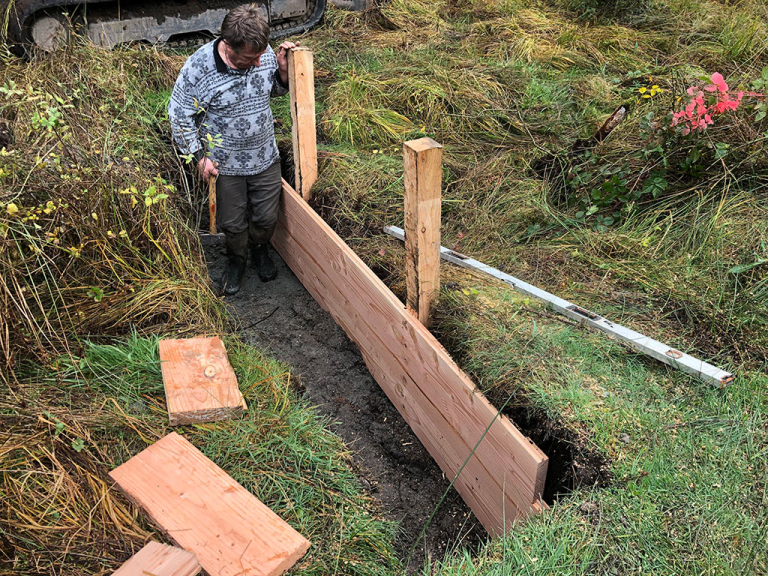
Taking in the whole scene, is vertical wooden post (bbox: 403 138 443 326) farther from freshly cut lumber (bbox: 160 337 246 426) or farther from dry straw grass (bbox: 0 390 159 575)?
dry straw grass (bbox: 0 390 159 575)

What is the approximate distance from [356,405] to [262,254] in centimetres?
156

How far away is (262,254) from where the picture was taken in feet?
14.5

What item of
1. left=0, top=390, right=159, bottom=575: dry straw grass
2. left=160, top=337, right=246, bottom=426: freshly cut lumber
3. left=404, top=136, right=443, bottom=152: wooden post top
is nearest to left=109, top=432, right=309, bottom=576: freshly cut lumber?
left=0, top=390, right=159, bottom=575: dry straw grass

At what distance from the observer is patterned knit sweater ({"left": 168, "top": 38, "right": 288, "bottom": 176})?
3.53m

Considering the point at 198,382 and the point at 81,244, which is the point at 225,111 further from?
the point at 198,382

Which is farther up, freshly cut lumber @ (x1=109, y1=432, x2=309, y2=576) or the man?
the man

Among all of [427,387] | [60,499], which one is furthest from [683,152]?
[60,499]

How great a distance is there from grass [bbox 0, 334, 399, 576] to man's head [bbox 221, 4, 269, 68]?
1691 mm

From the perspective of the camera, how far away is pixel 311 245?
13.0ft

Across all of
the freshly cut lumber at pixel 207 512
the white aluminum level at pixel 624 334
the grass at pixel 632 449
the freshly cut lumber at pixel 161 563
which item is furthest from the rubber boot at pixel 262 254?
the freshly cut lumber at pixel 161 563

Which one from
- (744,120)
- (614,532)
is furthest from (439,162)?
(744,120)

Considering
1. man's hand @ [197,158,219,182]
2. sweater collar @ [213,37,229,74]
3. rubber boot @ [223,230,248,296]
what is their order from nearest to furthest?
sweater collar @ [213,37,229,74]
man's hand @ [197,158,219,182]
rubber boot @ [223,230,248,296]

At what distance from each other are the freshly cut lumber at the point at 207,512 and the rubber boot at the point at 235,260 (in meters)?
1.96

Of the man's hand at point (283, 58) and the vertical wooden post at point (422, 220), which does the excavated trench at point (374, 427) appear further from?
the man's hand at point (283, 58)
